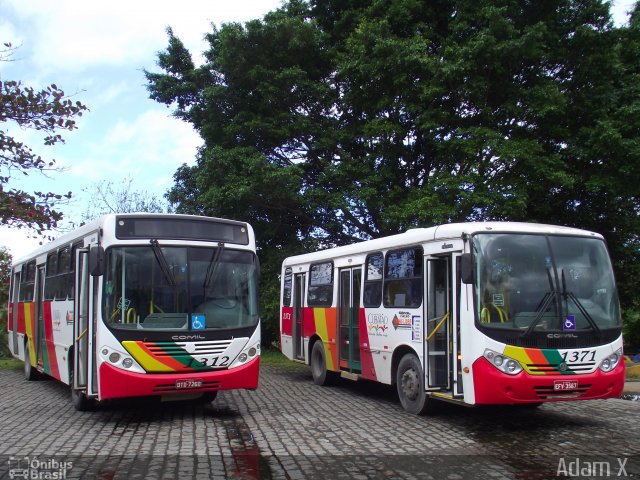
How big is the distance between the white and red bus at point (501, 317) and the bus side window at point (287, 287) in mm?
5525

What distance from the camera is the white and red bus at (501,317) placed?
8.35 m

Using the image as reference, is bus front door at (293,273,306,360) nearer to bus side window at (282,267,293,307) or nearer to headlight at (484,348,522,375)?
bus side window at (282,267,293,307)

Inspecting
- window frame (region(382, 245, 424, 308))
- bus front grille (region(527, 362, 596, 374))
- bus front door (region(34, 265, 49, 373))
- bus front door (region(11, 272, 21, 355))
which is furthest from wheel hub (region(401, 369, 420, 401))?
bus front door (region(11, 272, 21, 355))

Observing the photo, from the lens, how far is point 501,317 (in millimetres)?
8500

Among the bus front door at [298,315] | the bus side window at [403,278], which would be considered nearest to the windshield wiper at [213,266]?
the bus side window at [403,278]

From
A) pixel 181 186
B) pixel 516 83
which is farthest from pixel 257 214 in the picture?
pixel 516 83

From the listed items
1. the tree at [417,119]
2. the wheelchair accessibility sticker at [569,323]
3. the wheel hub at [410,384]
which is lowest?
the wheel hub at [410,384]

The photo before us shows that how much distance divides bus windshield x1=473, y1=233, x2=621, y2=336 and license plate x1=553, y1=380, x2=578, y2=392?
0.66m

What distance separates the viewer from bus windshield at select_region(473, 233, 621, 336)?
8.52 meters

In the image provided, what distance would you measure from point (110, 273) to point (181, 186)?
15.7 metres

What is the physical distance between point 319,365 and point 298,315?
5.41 feet

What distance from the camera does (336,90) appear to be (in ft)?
67.3

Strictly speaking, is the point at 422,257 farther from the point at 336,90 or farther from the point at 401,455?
the point at 336,90

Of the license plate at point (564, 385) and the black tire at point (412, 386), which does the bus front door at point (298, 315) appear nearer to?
the black tire at point (412, 386)
